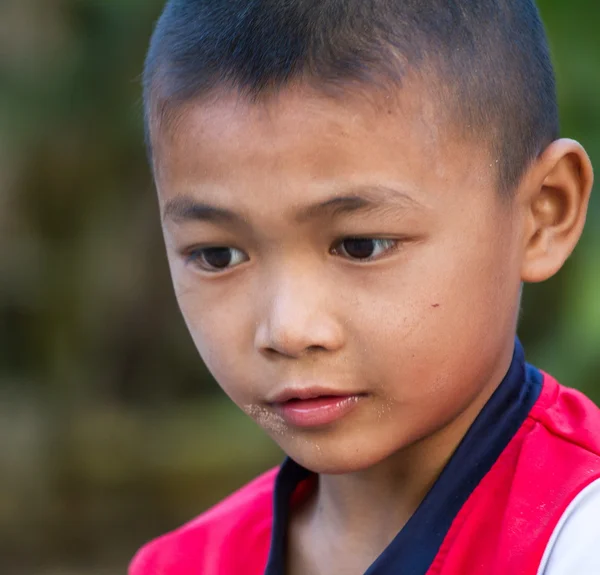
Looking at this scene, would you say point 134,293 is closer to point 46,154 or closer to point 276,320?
point 46,154

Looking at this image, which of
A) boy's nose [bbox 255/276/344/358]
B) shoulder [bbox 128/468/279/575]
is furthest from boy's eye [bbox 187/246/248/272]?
shoulder [bbox 128/468/279/575]

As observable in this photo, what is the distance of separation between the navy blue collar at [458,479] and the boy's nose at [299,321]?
0.99 feet

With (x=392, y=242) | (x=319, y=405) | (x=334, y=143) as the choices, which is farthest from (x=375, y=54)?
(x=319, y=405)

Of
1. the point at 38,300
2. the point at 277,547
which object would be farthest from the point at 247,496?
the point at 38,300

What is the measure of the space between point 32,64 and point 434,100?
3019mm

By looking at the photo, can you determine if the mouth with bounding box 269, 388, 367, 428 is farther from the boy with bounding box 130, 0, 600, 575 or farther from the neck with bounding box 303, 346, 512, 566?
the neck with bounding box 303, 346, 512, 566

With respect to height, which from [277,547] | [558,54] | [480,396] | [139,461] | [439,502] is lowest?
[139,461]

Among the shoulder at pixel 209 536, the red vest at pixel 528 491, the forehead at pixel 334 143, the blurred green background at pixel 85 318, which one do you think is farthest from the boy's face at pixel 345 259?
the blurred green background at pixel 85 318

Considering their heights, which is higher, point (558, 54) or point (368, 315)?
point (558, 54)

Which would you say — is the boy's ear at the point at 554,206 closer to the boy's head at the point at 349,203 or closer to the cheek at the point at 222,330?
the boy's head at the point at 349,203

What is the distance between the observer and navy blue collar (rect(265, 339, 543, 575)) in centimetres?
153

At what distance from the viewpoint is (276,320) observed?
140 centimetres

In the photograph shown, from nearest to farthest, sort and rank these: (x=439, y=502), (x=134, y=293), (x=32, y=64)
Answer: (x=439, y=502) → (x=32, y=64) → (x=134, y=293)

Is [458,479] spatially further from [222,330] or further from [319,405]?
[222,330]
